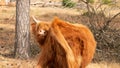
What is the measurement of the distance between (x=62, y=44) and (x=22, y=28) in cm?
521

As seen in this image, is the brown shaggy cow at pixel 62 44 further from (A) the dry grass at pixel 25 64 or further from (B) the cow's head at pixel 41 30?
(A) the dry grass at pixel 25 64

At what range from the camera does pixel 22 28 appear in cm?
997

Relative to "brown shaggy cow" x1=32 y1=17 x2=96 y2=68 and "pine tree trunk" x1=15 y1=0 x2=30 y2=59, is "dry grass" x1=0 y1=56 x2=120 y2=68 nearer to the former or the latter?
"pine tree trunk" x1=15 y1=0 x2=30 y2=59

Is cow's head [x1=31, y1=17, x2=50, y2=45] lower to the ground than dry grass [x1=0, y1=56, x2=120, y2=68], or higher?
higher

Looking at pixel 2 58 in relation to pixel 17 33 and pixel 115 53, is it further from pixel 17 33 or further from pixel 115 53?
pixel 115 53

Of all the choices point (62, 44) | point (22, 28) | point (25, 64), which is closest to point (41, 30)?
point (62, 44)

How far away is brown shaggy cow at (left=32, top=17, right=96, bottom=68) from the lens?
492 cm

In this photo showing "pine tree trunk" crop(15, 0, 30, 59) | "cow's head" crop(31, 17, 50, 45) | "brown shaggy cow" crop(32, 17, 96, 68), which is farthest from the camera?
"pine tree trunk" crop(15, 0, 30, 59)

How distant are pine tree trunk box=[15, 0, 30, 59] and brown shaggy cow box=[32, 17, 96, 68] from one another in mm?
4539

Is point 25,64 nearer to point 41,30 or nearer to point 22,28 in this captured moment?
point 22,28

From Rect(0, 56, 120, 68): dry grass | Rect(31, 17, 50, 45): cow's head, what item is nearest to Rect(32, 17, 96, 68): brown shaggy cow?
Rect(31, 17, 50, 45): cow's head

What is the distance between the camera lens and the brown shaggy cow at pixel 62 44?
492 centimetres

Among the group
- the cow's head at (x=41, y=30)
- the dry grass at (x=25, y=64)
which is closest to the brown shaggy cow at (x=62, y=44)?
the cow's head at (x=41, y=30)

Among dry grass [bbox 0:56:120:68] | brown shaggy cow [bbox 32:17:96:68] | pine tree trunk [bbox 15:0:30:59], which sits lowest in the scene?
dry grass [bbox 0:56:120:68]
